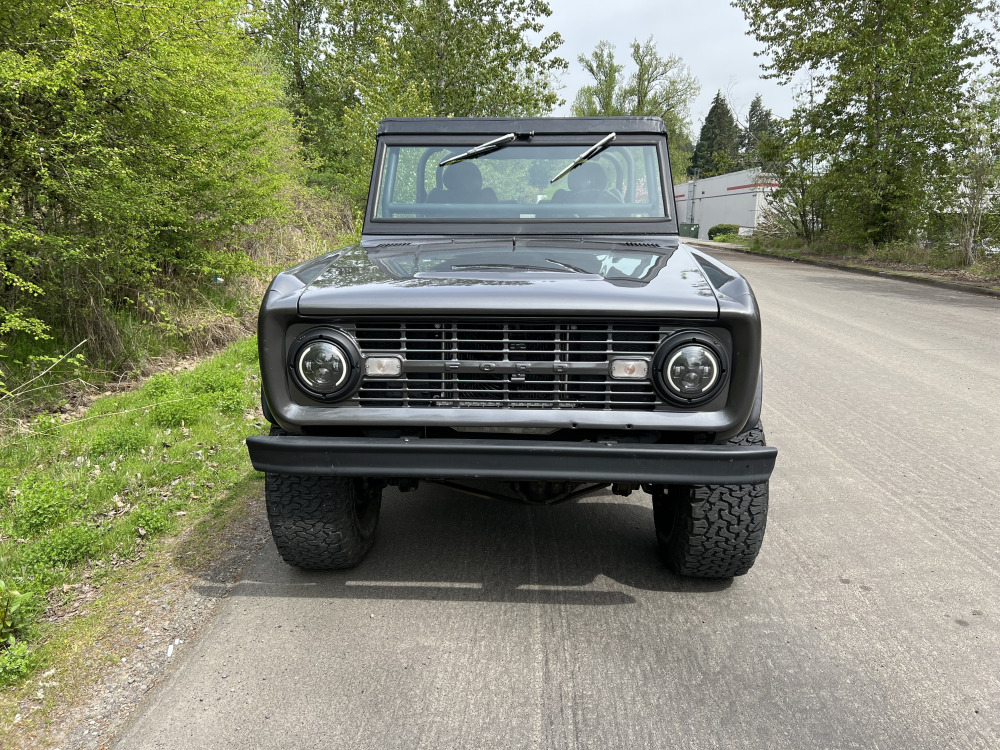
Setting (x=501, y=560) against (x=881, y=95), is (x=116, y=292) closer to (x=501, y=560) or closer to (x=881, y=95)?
(x=501, y=560)

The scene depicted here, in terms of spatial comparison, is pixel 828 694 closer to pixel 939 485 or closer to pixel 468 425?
pixel 468 425

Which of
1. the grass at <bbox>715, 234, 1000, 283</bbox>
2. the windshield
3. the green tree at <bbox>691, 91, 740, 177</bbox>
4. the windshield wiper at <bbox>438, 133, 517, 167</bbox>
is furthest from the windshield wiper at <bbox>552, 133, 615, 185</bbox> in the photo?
the green tree at <bbox>691, 91, 740, 177</bbox>

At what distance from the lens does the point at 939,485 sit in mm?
4133

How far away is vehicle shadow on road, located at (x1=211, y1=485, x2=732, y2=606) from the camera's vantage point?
3.03 m

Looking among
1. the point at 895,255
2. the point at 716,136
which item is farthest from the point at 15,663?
the point at 716,136

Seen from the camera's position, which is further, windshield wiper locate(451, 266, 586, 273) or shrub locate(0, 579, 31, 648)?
windshield wiper locate(451, 266, 586, 273)

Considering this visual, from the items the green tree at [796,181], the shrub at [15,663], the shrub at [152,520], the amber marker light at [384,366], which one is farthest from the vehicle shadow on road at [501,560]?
the green tree at [796,181]

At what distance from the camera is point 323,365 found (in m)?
2.58

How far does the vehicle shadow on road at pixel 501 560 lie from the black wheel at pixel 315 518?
14 cm

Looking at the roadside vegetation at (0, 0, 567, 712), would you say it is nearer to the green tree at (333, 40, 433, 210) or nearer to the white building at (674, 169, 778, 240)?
the green tree at (333, 40, 433, 210)

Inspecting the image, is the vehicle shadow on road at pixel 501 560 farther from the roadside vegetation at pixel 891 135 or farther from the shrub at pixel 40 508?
the roadside vegetation at pixel 891 135

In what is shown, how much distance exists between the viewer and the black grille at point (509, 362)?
255 cm

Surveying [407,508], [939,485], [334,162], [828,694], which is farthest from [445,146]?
[334,162]

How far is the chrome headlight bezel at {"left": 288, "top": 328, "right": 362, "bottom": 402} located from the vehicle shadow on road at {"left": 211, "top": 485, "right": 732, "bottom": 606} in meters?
0.94
